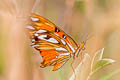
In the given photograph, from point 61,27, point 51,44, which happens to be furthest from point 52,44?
point 61,27

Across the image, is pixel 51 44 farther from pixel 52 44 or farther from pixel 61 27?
pixel 61 27

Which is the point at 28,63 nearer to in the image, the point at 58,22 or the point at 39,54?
the point at 39,54

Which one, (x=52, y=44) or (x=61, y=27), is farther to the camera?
(x=61, y=27)

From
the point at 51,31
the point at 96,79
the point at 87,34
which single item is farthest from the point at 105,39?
the point at 51,31
